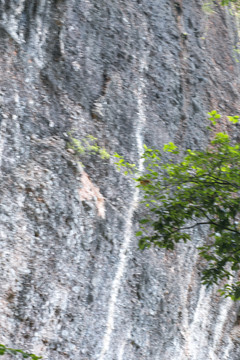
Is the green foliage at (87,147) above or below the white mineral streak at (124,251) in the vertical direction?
above

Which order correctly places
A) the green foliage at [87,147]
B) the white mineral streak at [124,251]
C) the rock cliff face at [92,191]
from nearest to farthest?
1. the rock cliff face at [92,191]
2. the white mineral streak at [124,251]
3. the green foliage at [87,147]

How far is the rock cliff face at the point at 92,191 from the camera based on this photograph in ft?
16.6

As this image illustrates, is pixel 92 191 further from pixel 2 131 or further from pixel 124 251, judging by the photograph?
pixel 2 131

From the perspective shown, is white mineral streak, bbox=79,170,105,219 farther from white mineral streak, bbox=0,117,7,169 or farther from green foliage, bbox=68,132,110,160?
white mineral streak, bbox=0,117,7,169

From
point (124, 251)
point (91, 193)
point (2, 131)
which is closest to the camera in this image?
point (2, 131)

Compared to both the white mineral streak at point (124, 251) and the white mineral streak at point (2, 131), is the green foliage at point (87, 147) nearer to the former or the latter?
the white mineral streak at point (124, 251)

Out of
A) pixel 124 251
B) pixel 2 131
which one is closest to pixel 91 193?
pixel 124 251

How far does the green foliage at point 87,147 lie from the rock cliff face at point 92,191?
88 millimetres

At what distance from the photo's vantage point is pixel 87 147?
6.04 m

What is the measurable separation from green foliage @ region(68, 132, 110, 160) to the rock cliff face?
88 millimetres

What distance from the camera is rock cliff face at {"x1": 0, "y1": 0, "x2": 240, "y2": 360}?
5062mm

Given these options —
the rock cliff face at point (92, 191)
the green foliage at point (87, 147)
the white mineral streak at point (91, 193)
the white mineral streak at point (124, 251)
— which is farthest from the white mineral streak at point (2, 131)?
the white mineral streak at point (124, 251)

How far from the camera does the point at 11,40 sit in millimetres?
5750

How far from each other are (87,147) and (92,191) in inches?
22.0
